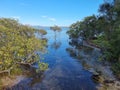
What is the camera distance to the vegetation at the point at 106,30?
1662 inches

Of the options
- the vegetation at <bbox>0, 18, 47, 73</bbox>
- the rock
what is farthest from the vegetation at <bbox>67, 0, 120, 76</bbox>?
the vegetation at <bbox>0, 18, 47, 73</bbox>

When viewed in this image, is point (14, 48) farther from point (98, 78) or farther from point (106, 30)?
point (106, 30)

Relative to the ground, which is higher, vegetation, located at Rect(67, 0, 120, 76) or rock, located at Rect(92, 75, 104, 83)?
vegetation, located at Rect(67, 0, 120, 76)

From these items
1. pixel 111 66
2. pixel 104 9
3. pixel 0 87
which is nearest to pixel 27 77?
pixel 0 87

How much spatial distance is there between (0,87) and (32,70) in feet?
32.9

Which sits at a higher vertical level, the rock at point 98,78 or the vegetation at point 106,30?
the vegetation at point 106,30

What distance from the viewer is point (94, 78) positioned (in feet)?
106

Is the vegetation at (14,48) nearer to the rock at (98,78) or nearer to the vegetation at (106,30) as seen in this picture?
the rock at (98,78)

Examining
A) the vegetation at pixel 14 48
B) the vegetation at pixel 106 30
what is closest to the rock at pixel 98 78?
the vegetation at pixel 106 30

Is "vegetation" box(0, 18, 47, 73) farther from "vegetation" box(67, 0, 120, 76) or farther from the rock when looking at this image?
"vegetation" box(67, 0, 120, 76)

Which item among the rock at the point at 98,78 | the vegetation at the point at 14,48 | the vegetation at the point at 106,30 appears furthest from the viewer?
the vegetation at the point at 106,30

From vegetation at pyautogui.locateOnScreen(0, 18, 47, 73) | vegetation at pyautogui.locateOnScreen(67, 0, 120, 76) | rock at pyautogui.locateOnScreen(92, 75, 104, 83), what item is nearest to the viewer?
vegetation at pyautogui.locateOnScreen(0, 18, 47, 73)

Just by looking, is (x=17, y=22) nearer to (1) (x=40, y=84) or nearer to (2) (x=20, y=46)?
(2) (x=20, y=46)

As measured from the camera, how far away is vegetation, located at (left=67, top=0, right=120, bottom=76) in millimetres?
42219
